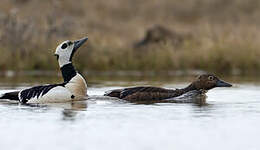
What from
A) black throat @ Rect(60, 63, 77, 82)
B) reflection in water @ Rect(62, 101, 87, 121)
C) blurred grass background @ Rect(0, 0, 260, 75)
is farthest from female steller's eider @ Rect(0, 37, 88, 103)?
blurred grass background @ Rect(0, 0, 260, 75)

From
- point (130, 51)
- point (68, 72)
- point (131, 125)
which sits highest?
point (130, 51)

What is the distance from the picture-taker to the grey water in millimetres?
9789

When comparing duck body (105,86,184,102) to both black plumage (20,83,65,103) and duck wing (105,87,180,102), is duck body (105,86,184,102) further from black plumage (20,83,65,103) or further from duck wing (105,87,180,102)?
black plumage (20,83,65,103)

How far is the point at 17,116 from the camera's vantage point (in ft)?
40.9

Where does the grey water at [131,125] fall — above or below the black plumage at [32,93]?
below

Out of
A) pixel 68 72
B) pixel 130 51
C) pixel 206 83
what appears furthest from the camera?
pixel 130 51

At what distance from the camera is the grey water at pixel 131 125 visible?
9789 millimetres

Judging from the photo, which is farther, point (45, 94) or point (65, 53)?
point (65, 53)

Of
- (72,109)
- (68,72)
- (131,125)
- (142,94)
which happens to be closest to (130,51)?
(142,94)

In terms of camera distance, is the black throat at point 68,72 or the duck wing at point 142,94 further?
the duck wing at point 142,94

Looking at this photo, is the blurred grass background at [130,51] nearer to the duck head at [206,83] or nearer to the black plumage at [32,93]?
the duck head at [206,83]

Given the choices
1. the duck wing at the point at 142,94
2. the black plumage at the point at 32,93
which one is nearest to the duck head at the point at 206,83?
the duck wing at the point at 142,94

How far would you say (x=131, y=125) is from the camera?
11391mm

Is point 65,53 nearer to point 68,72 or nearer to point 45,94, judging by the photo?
point 68,72
